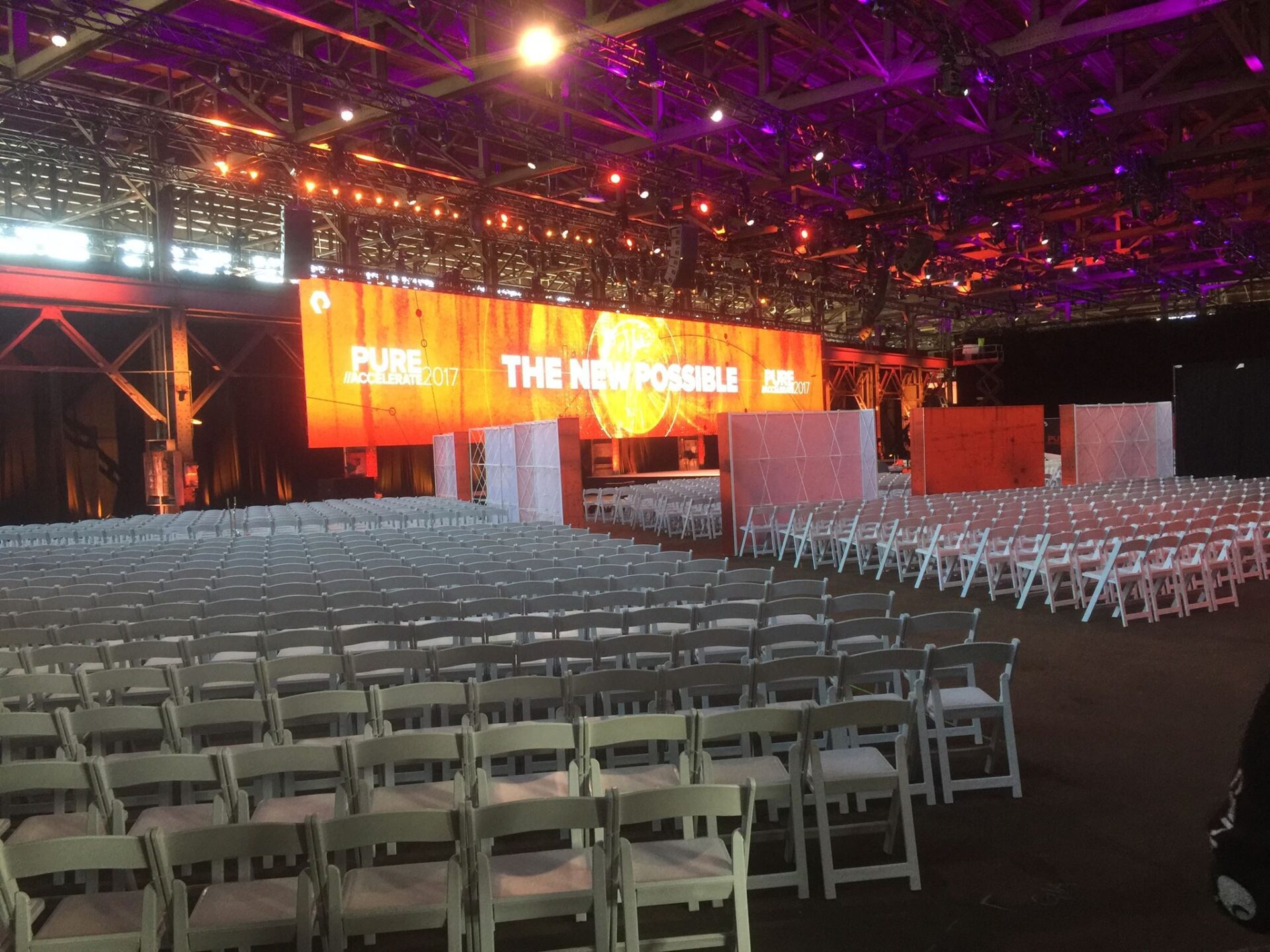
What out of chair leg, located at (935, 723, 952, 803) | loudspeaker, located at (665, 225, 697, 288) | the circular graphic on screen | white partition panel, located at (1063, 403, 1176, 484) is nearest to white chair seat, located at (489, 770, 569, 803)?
chair leg, located at (935, 723, 952, 803)

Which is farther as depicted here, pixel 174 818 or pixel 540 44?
pixel 540 44

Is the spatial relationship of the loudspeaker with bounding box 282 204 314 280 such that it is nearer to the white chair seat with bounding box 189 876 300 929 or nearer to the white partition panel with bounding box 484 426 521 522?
the white partition panel with bounding box 484 426 521 522

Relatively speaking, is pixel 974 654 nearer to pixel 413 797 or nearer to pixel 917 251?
pixel 413 797

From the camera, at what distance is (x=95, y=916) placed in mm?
2686

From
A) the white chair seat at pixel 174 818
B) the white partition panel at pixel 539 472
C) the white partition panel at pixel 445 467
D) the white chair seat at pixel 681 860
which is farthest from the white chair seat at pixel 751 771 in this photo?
the white partition panel at pixel 445 467

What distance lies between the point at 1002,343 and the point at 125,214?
25.7m

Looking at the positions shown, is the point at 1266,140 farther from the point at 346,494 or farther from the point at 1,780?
the point at 346,494

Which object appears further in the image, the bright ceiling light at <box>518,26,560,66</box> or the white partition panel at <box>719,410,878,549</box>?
the white partition panel at <box>719,410,878,549</box>

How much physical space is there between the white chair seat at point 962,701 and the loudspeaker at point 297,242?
47.0ft

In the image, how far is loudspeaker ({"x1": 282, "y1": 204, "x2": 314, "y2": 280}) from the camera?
15586 millimetres

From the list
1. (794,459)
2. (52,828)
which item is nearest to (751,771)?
(52,828)

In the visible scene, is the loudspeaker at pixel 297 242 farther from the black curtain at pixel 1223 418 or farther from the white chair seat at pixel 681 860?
the black curtain at pixel 1223 418

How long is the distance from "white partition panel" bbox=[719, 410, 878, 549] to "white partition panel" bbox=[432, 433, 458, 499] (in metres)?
7.63

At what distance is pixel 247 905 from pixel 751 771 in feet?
6.09
